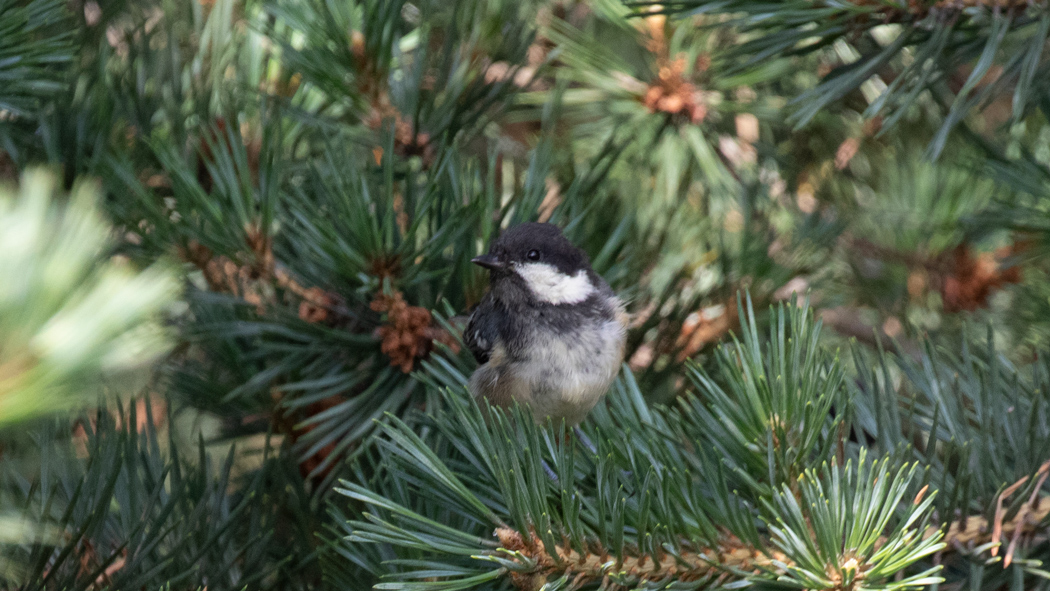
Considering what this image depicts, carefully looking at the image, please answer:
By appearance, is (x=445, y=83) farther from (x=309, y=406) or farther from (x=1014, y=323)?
(x=1014, y=323)

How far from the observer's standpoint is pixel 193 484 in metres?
1.00

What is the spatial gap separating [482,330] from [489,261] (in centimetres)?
14

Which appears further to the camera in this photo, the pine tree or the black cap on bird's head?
the black cap on bird's head

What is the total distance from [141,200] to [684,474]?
0.76 m

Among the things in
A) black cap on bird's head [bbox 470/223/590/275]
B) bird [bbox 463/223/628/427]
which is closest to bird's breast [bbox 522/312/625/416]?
bird [bbox 463/223/628/427]

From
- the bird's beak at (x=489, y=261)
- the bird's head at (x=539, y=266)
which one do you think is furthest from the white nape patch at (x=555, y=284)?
the bird's beak at (x=489, y=261)

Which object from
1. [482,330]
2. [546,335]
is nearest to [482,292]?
[482,330]

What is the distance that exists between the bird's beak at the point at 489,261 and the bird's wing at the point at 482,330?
2.1 inches

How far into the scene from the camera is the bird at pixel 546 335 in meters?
1.21

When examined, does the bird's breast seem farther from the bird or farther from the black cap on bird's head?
the black cap on bird's head

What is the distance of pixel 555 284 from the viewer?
4.56 feet

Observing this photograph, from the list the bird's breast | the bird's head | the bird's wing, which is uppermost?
the bird's head

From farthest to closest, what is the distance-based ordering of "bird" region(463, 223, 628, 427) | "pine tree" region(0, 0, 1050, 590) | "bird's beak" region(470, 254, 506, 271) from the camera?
"bird" region(463, 223, 628, 427) → "bird's beak" region(470, 254, 506, 271) → "pine tree" region(0, 0, 1050, 590)

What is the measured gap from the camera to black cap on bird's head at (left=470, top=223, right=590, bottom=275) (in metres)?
1.14
